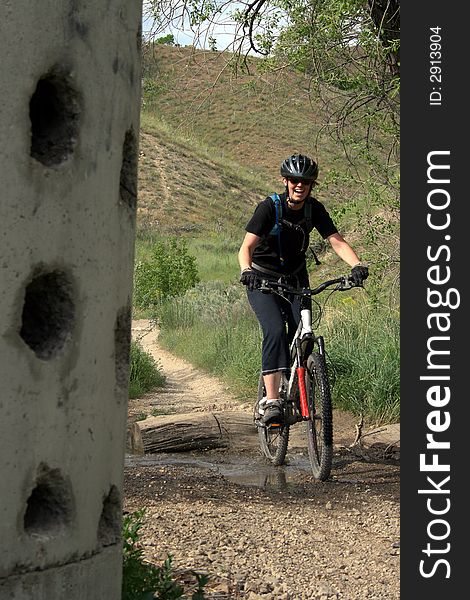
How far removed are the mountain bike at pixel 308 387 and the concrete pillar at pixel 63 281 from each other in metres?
4.07

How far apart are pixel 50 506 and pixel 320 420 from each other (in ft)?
15.7

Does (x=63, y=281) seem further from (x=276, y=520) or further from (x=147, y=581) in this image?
(x=276, y=520)

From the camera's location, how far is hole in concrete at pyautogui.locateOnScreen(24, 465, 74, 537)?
3293 mm

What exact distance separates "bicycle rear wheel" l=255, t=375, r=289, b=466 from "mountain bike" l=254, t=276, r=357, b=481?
0.01 m

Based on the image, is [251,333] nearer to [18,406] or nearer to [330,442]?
[330,442]

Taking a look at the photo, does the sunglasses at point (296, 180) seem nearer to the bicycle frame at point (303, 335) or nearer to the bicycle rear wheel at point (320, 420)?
the bicycle frame at point (303, 335)

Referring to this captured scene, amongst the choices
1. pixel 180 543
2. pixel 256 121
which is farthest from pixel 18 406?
pixel 256 121

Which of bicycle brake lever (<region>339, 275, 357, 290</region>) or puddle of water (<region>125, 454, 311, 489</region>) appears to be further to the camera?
puddle of water (<region>125, 454, 311, 489</region>)

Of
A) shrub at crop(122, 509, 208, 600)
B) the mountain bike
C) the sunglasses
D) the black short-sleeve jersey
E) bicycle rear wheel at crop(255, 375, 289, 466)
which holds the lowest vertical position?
shrub at crop(122, 509, 208, 600)

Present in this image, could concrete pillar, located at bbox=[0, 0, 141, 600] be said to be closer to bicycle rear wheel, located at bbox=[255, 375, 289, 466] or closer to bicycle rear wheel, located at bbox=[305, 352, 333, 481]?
bicycle rear wheel, located at bbox=[305, 352, 333, 481]

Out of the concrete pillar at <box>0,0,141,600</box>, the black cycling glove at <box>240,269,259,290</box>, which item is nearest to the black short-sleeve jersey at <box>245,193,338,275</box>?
the black cycling glove at <box>240,269,259,290</box>

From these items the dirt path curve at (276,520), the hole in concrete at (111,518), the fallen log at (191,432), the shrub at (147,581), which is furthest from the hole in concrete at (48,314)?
the fallen log at (191,432)

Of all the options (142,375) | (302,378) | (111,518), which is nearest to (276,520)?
(302,378)

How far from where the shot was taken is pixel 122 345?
3.69 m
